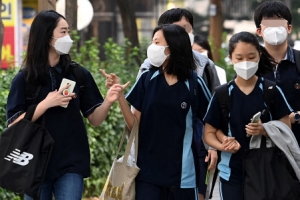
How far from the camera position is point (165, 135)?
5.01 m

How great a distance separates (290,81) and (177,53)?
870 millimetres

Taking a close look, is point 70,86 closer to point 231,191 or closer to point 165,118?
point 165,118

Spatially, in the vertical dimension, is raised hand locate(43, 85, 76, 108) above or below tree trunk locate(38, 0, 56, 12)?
below

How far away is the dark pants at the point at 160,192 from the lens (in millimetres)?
5043

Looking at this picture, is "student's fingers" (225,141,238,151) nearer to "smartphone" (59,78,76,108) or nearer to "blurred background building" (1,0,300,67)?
"smartphone" (59,78,76,108)

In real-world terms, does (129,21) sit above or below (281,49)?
below

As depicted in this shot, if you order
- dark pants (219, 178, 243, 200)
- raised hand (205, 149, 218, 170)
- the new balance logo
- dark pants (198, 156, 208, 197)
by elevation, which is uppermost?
the new balance logo

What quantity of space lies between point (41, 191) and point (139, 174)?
604 mm

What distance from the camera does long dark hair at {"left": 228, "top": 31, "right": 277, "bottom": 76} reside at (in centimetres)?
500

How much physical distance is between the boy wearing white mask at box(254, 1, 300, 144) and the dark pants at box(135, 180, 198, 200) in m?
0.84

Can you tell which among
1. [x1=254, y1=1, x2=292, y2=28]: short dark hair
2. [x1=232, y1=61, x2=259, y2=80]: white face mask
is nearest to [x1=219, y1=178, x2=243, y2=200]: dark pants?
[x1=232, y1=61, x2=259, y2=80]: white face mask

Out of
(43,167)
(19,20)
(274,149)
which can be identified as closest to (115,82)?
(43,167)

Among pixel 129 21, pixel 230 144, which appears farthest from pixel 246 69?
pixel 129 21

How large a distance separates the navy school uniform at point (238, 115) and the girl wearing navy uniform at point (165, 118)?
0.64 feet
